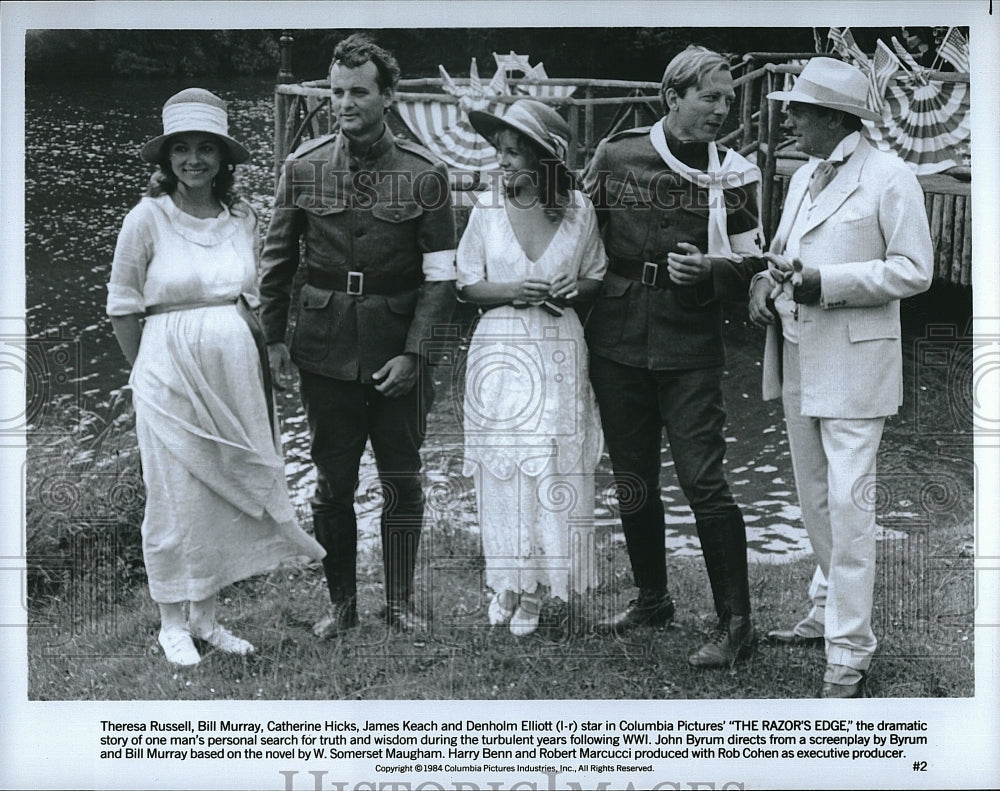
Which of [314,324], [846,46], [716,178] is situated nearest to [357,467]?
[314,324]

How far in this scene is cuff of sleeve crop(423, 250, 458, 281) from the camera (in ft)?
A: 19.6

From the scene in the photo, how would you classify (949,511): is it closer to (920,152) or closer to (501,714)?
(920,152)

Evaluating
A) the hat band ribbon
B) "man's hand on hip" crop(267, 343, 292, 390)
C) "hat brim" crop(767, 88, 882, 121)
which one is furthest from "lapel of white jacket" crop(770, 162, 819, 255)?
the hat band ribbon

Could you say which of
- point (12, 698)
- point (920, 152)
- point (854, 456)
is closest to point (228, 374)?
point (12, 698)

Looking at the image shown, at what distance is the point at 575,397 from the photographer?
238 inches

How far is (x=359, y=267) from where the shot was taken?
5961mm

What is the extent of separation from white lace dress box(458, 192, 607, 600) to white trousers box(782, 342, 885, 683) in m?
0.90

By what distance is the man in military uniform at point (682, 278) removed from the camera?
591 cm

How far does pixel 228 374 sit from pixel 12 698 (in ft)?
6.09

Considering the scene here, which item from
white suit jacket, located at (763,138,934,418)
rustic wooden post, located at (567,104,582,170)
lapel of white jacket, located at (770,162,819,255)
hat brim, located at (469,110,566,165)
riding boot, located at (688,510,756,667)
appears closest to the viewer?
white suit jacket, located at (763,138,934,418)

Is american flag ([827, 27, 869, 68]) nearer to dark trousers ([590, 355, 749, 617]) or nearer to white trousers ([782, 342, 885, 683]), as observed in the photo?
white trousers ([782, 342, 885, 683])

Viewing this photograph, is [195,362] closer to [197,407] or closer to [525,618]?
[197,407]

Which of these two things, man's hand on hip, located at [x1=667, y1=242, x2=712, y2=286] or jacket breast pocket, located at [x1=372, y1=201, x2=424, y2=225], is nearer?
man's hand on hip, located at [x1=667, y1=242, x2=712, y2=286]

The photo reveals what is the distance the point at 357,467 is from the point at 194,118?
1.69m
